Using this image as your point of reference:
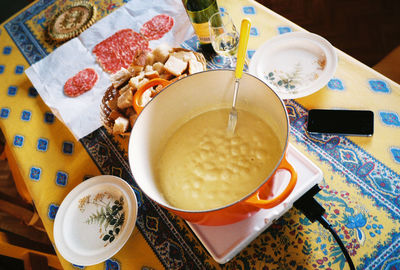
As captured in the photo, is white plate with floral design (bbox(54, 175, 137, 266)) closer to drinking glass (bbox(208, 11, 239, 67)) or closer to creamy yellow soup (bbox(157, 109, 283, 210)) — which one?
creamy yellow soup (bbox(157, 109, 283, 210))

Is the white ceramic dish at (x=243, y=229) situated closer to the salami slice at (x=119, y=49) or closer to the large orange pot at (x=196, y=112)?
the large orange pot at (x=196, y=112)

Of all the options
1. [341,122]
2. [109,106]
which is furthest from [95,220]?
[341,122]

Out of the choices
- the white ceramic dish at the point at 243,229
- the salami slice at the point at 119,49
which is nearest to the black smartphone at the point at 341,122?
the white ceramic dish at the point at 243,229

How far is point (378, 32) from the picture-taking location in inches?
68.1

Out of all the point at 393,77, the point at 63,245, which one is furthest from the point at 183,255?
the point at 393,77

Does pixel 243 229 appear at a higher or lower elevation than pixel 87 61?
lower

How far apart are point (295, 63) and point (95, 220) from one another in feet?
2.26

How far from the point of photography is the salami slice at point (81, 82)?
1.06m

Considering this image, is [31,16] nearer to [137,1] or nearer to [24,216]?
[137,1]

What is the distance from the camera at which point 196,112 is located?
74cm

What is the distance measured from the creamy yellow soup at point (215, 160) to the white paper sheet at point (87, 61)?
38 centimetres

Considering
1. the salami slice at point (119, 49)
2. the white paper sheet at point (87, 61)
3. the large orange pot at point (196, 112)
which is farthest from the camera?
the salami slice at point (119, 49)

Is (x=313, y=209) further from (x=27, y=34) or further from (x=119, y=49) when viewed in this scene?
(x=27, y=34)

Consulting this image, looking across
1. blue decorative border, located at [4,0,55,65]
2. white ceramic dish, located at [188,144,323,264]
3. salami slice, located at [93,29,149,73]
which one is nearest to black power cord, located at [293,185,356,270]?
white ceramic dish, located at [188,144,323,264]
